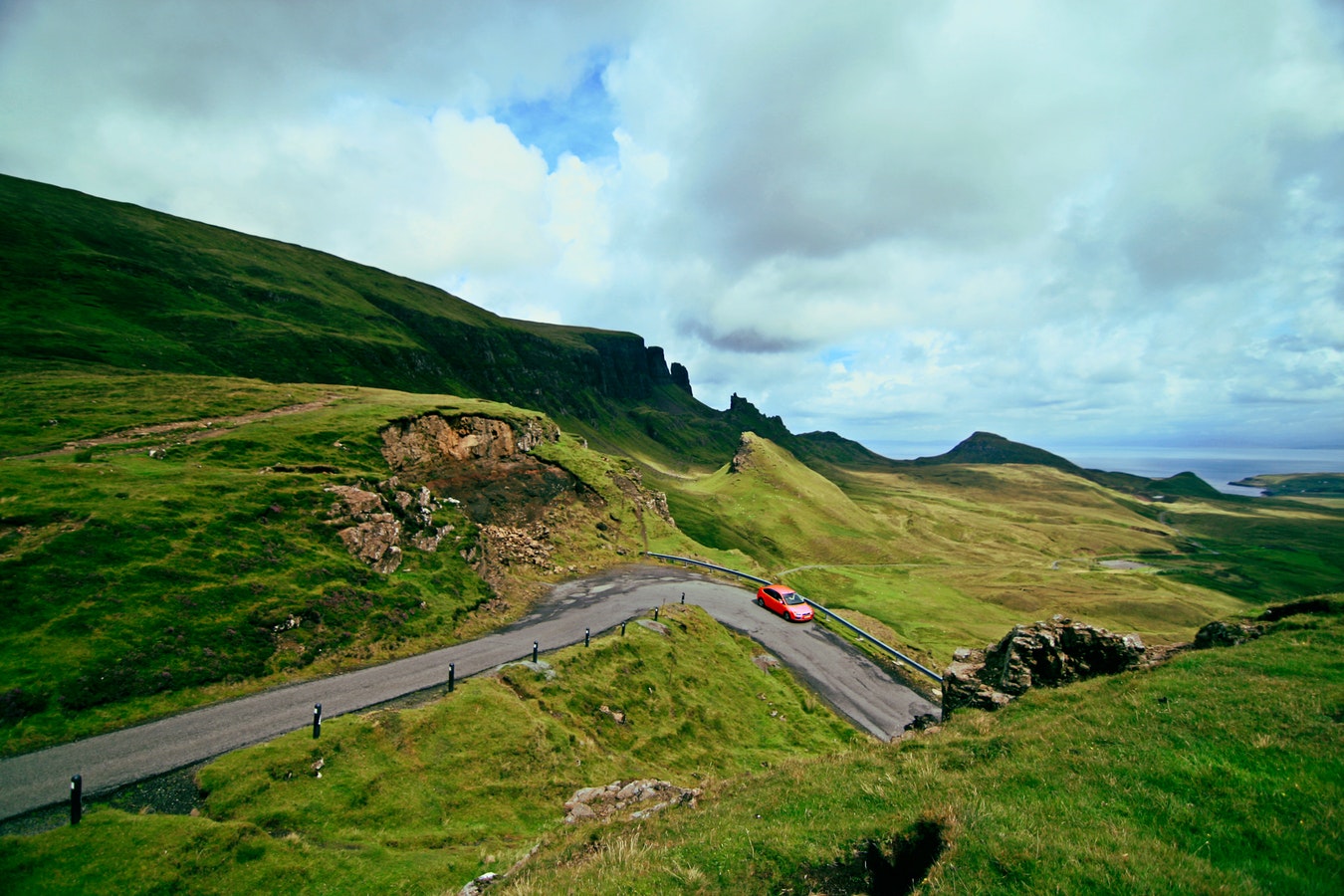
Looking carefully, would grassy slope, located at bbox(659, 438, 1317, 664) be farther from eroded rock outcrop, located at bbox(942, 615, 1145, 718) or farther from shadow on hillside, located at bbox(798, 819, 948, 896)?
shadow on hillside, located at bbox(798, 819, 948, 896)

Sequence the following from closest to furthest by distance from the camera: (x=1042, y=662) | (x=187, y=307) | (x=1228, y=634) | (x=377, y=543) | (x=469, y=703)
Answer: (x=1228, y=634), (x=469, y=703), (x=1042, y=662), (x=377, y=543), (x=187, y=307)

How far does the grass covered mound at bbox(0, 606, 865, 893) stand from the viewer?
36.8 feet

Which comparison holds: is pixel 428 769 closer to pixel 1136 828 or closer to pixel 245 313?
pixel 1136 828

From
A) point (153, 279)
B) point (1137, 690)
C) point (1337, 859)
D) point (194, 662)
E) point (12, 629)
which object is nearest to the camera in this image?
point (1337, 859)

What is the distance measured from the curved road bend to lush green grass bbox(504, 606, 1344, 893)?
13.3 metres

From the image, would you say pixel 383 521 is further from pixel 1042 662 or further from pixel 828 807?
pixel 1042 662

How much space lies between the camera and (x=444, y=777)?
16375 millimetres

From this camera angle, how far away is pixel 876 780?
39.4ft

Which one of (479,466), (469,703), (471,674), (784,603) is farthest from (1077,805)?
(479,466)

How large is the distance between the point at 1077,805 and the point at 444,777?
687 inches

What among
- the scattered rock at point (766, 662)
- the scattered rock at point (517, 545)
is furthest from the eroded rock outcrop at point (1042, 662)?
the scattered rock at point (517, 545)

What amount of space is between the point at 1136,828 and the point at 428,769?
730 inches

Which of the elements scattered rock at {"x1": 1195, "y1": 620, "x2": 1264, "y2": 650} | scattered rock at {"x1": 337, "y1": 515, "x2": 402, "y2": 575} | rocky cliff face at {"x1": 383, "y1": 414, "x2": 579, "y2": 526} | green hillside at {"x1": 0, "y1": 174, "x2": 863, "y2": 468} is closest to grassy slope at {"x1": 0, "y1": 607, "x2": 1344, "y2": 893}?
scattered rock at {"x1": 1195, "y1": 620, "x2": 1264, "y2": 650}

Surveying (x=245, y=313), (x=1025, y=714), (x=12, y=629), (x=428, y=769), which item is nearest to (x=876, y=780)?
(x=1025, y=714)
